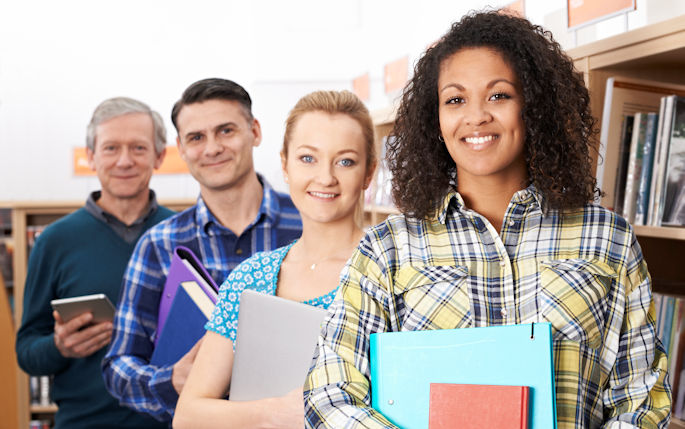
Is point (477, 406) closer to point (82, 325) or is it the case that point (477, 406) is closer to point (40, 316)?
point (82, 325)

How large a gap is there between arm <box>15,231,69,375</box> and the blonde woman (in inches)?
35.5

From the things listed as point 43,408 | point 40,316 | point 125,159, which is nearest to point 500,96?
point 125,159

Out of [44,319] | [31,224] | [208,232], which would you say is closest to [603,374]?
[208,232]

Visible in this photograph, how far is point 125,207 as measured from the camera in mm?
2242

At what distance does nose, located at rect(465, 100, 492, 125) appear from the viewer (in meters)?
1.18

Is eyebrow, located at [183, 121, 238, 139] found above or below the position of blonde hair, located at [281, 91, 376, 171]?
below

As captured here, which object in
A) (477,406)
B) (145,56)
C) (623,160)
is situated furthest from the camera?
(145,56)

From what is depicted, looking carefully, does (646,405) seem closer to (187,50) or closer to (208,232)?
(208,232)

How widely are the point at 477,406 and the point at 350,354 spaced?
0.23 meters

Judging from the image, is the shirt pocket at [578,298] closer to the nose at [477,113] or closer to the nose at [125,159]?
the nose at [477,113]

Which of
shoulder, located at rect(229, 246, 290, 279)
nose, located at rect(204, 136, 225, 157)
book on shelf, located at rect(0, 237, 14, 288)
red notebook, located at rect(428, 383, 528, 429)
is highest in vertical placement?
nose, located at rect(204, 136, 225, 157)

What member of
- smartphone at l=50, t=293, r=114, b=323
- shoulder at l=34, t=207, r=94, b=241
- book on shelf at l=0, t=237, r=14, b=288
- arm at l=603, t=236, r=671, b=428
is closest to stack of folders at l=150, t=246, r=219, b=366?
smartphone at l=50, t=293, r=114, b=323

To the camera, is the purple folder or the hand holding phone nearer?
the purple folder

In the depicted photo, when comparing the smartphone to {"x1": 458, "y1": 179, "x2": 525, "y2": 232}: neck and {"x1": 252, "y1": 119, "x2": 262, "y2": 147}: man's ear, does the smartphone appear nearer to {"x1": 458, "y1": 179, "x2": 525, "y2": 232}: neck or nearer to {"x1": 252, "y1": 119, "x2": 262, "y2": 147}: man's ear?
{"x1": 252, "y1": 119, "x2": 262, "y2": 147}: man's ear
